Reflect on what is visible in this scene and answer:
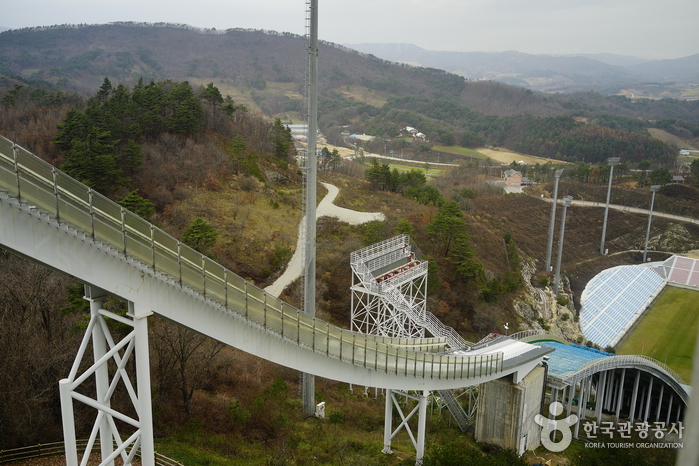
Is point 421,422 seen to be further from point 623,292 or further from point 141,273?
point 623,292

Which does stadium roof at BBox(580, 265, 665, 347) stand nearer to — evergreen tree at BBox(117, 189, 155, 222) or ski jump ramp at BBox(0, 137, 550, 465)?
ski jump ramp at BBox(0, 137, 550, 465)

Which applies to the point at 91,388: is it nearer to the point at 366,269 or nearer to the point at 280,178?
the point at 366,269

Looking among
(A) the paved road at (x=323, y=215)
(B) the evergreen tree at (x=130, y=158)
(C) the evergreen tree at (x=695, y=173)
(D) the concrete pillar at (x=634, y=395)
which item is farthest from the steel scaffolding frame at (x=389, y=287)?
(C) the evergreen tree at (x=695, y=173)

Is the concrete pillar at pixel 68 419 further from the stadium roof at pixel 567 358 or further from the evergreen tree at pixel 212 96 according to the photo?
the evergreen tree at pixel 212 96

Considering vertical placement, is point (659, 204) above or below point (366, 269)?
below

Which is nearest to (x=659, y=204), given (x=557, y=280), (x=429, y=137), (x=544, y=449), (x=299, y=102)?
(x=557, y=280)

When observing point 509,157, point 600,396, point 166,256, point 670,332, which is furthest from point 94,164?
point 509,157
